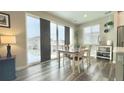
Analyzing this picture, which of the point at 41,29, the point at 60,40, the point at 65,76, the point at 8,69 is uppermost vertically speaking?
the point at 41,29

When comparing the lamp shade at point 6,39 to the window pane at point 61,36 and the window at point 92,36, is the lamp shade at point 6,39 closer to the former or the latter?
the window pane at point 61,36

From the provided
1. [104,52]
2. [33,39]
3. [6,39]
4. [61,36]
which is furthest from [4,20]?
[104,52]

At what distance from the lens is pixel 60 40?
681 centimetres

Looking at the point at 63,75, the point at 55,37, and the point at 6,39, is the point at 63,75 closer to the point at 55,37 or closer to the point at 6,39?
the point at 6,39

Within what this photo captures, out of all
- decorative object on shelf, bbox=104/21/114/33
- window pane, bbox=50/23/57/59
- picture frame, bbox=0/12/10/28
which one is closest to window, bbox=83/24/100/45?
decorative object on shelf, bbox=104/21/114/33

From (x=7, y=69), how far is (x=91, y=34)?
5.76 m

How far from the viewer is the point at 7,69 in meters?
2.95

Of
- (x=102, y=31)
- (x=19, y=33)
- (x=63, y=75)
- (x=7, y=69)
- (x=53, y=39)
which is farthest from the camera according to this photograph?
(x=102, y=31)

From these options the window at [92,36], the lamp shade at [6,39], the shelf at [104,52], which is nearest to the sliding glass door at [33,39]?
the lamp shade at [6,39]
